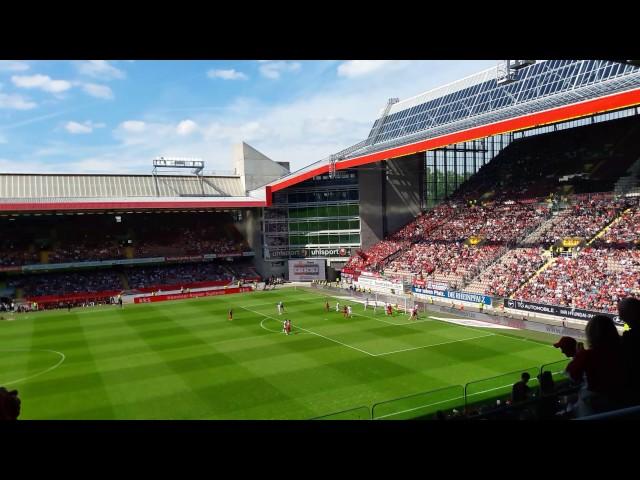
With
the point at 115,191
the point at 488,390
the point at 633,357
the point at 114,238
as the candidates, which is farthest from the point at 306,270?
the point at 633,357

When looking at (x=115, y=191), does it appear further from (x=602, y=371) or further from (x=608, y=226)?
(x=602, y=371)

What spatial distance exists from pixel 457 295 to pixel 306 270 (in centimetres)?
2278

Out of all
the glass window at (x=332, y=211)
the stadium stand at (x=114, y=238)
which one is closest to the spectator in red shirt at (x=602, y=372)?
the glass window at (x=332, y=211)

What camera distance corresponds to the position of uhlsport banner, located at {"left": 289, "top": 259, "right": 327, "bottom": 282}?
55500 millimetres

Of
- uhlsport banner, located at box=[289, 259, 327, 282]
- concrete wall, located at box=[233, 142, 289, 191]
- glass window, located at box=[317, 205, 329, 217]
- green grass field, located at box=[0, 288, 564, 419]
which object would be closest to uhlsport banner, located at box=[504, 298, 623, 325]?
green grass field, located at box=[0, 288, 564, 419]

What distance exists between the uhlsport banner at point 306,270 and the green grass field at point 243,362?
61.5ft

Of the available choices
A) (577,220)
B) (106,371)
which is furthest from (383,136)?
(106,371)

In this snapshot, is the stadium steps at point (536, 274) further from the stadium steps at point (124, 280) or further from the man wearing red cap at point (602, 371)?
the stadium steps at point (124, 280)

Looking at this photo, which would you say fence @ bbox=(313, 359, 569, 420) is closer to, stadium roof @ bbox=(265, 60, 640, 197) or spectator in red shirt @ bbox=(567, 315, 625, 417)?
spectator in red shirt @ bbox=(567, 315, 625, 417)

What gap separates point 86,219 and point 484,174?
4631cm
